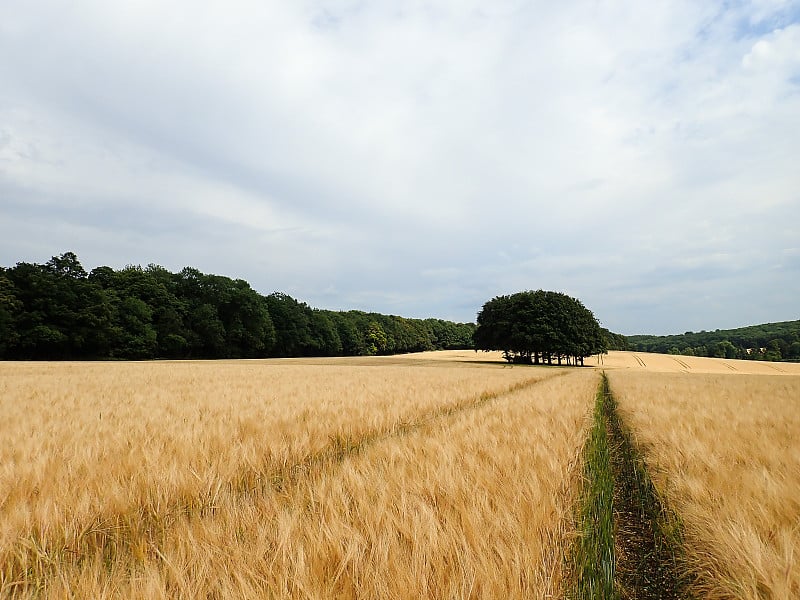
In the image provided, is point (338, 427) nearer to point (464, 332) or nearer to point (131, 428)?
point (131, 428)

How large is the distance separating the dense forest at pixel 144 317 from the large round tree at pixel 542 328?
35.9 metres

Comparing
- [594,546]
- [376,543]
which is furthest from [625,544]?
[376,543]

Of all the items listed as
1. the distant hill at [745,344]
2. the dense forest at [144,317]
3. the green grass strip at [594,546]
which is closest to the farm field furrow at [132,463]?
the green grass strip at [594,546]

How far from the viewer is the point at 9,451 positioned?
3340mm

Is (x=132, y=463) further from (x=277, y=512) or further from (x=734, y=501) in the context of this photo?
(x=734, y=501)

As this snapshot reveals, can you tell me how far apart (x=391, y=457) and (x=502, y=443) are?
134 centimetres

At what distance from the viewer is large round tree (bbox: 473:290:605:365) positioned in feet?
154

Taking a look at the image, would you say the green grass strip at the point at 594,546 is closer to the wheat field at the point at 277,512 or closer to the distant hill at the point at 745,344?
the wheat field at the point at 277,512

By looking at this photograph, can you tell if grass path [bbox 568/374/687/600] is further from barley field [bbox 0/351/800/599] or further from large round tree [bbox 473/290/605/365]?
large round tree [bbox 473/290/605/365]

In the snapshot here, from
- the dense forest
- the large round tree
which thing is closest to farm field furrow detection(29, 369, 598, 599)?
the large round tree

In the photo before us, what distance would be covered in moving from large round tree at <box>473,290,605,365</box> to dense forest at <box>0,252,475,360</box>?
3591 cm

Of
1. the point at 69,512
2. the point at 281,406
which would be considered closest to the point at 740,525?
Result: the point at 69,512

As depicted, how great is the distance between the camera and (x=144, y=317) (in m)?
52.1

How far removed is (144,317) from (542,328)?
169ft
